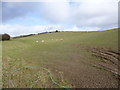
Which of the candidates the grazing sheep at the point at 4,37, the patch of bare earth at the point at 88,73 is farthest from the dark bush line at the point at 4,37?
the patch of bare earth at the point at 88,73

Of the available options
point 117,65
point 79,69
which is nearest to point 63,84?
point 79,69

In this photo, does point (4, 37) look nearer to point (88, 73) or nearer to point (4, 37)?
point (4, 37)

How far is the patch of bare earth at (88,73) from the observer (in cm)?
287

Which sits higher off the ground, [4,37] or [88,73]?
[4,37]

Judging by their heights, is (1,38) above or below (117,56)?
above

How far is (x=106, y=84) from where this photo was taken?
2867 millimetres

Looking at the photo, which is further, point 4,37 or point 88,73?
point 4,37

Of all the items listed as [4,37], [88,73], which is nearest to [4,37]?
[4,37]

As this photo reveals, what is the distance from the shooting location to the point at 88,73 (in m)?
3.38

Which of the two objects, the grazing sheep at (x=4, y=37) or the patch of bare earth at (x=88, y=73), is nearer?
the patch of bare earth at (x=88, y=73)

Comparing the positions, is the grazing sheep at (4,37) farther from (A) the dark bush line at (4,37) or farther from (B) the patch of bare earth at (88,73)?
(B) the patch of bare earth at (88,73)

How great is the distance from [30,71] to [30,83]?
26.1 inches

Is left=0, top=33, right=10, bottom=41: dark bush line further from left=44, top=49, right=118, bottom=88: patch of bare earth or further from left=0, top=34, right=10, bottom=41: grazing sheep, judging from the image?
left=44, top=49, right=118, bottom=88: patch of bare earth

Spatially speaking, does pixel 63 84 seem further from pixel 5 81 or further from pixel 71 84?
pixel 5 81
